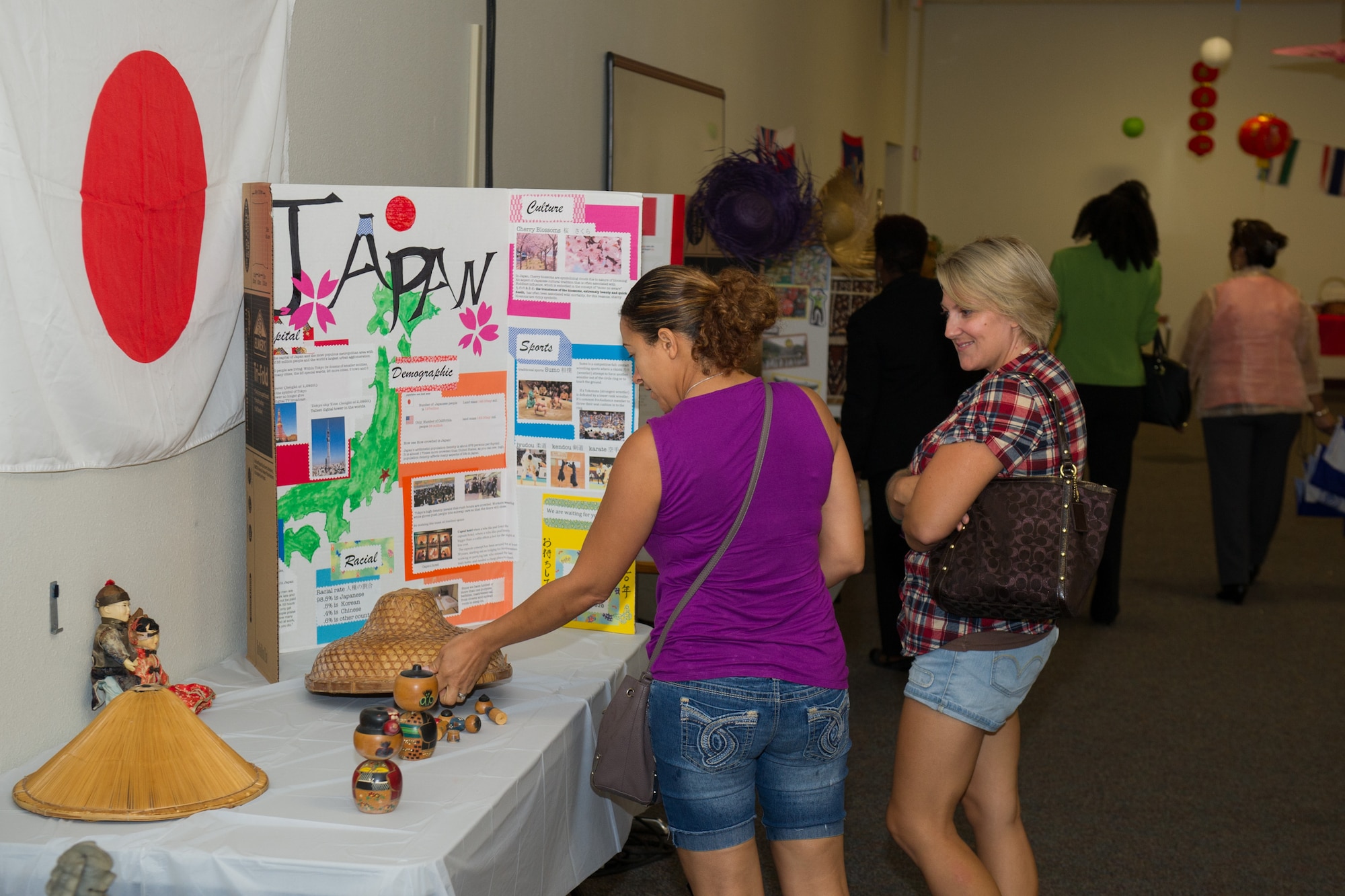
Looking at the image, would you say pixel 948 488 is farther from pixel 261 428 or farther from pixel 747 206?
pixel 747 206

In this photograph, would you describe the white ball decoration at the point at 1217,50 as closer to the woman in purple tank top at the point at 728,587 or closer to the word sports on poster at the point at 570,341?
the word sports on poster at the point at 570,341

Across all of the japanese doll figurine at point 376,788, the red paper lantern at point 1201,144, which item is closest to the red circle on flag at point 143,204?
the japanese doll figurine at point 376,788

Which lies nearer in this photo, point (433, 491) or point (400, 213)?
point (400, 213)

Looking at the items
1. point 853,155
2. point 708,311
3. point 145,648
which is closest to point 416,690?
point 145,648

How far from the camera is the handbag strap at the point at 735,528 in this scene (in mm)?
1550

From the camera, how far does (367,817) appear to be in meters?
1.45

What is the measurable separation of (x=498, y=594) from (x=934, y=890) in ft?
2.99

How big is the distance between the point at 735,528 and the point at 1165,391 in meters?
3.39

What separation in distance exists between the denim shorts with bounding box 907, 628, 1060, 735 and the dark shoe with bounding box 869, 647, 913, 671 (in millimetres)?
2187

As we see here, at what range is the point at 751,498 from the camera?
5.09 ft

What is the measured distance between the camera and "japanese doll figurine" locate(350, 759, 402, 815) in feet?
4.73

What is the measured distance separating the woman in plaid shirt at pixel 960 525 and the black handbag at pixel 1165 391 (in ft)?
9.31

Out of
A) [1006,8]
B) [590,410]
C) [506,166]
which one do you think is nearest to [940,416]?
[506,166]

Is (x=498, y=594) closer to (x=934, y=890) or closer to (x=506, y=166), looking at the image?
(x=934, y=890)
